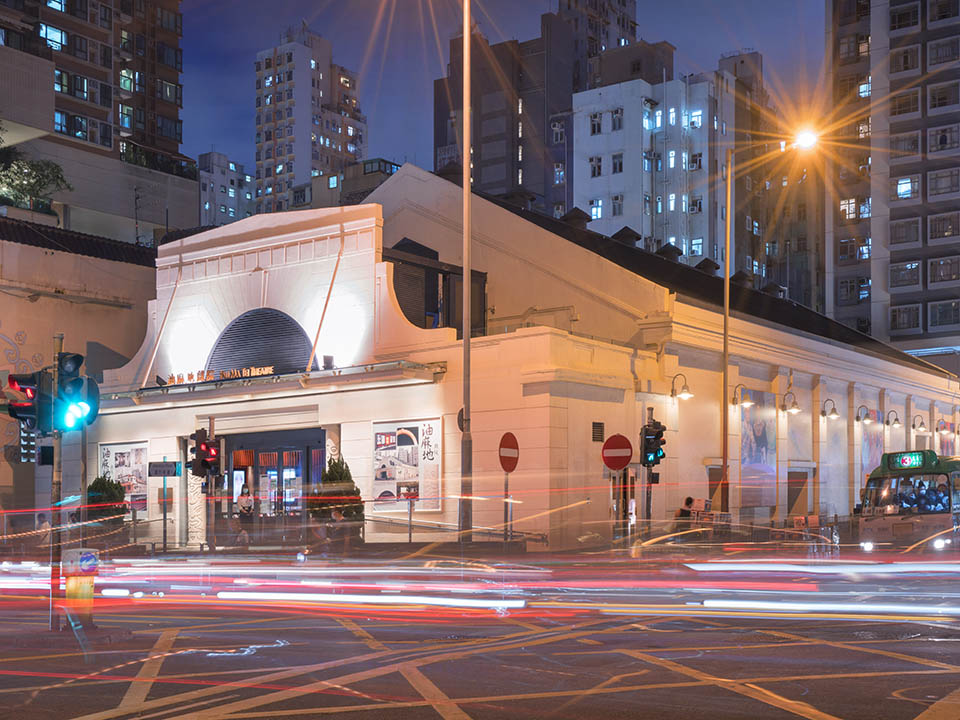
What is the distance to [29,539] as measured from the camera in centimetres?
3919

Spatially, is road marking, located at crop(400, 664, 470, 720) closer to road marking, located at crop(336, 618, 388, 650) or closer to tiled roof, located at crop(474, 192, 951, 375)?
road marking, located at crop(336, 618, 388, 650)

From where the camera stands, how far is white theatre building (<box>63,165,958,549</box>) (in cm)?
3419

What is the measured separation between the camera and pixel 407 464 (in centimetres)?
3597

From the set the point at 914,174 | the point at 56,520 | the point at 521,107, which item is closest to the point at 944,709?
the point at 56,520

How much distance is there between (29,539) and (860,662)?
3338cm

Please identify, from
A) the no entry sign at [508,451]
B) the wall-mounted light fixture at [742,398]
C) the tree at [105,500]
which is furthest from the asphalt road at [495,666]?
the wall-mounted light fixture at [742,398]

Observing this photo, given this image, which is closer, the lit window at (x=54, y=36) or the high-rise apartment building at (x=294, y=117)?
the lit window at (x=54, y=36)

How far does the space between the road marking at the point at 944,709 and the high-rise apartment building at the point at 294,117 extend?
15907cm

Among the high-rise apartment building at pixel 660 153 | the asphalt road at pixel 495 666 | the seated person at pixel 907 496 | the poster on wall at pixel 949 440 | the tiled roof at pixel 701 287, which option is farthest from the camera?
the high-rise apartment building at pixel 660 153

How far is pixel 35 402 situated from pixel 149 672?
21.4ft

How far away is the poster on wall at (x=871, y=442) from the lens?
5272cm

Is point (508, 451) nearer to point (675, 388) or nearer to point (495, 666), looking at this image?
point (495, 666)

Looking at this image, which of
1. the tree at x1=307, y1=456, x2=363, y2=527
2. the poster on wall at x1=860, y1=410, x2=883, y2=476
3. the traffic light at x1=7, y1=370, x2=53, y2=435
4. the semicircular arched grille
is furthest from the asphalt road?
the poster on wall at x1=860, y1=410, x2=883, y2=476

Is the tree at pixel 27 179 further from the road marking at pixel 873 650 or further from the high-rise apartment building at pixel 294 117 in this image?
the high-rise apartment building at pixel 294 117
